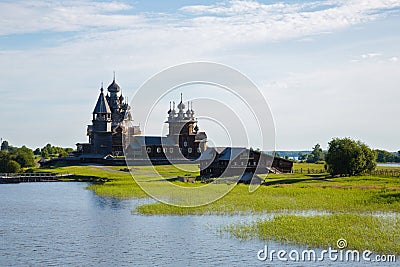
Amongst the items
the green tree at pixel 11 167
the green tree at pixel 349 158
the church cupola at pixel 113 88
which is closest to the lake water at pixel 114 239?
the green tree at pixel 349 158

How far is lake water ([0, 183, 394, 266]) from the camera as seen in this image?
27562mm

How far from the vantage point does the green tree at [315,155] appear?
13525 cm

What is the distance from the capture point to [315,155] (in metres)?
140

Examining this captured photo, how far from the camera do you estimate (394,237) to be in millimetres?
29625

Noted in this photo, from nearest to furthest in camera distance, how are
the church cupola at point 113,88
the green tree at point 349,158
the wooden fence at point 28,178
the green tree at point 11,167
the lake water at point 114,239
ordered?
1. the lake water at point 114,239
2. the green tree at point 349,158
3. the wooden fence at point 28,178
4. the green tree at point 11,167
5. the church cupola at point 113,88

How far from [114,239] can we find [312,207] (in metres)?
15.7

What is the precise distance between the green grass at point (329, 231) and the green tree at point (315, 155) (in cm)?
9885

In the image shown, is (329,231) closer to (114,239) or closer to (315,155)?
(114,239)

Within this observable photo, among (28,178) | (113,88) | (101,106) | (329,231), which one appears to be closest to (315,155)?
(113,88)

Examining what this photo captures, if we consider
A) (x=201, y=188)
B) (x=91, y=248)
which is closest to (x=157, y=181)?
(x=201, y=188)

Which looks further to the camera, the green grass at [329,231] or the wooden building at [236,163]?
the wooden building at [236,163]

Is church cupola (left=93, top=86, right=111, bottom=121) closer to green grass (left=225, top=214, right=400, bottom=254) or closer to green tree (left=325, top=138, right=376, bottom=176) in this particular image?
green tree (left=325, top=138, right=376, bottom=176)

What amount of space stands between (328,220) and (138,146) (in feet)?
231

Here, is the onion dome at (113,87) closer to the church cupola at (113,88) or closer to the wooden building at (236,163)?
the church cupola at (113,88)
